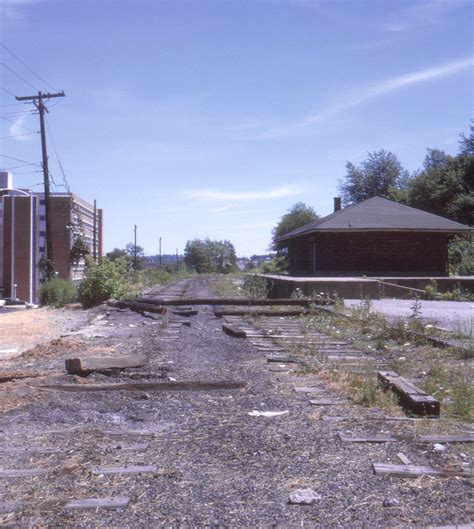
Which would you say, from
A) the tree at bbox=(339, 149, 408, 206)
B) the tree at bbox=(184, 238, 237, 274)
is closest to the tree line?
the tree at bbox=(339, 149, 408, 206)

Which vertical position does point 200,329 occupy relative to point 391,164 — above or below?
below

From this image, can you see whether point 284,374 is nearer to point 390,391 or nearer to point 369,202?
point 390,391

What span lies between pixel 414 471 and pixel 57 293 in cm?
2091

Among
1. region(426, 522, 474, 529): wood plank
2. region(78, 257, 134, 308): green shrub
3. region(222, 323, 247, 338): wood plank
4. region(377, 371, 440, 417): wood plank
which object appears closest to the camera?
region(426, 522, 474, 529): wood plank

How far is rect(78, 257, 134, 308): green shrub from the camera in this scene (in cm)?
2102

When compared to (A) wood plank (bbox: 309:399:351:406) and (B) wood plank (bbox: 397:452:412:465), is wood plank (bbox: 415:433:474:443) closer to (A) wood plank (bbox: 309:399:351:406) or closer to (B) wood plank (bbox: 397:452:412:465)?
(B) wood plank (bbox: 397:452:412:465)

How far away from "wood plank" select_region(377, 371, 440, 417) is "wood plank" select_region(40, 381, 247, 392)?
5.12 ft

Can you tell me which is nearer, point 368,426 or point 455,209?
point 368,426

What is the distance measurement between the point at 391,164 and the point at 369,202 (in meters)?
38.7

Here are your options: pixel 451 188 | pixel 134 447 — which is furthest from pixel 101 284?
pixel 451 188

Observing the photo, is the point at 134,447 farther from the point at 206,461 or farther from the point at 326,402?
the point at 326,402

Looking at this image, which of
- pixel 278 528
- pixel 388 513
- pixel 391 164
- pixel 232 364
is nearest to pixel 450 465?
pixel 388 513

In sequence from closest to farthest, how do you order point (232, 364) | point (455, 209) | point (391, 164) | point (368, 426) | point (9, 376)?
point (368, 426), point (9, 376), point (232, 364), point (455, 209), point (391, 164)

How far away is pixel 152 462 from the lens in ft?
13.2
